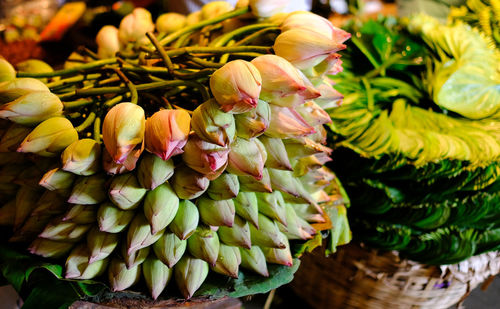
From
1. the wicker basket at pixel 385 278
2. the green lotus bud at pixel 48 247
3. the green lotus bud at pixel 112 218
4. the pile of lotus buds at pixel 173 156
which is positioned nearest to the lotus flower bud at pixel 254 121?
the pile of lotus buds at pixel 173 156

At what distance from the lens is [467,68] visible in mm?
1010

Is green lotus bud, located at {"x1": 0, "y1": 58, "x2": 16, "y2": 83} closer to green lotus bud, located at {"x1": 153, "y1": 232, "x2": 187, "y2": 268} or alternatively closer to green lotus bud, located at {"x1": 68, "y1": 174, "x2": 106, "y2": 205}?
green lotus bud, located at {"x1": 68, "y1": 174, "x2": 106, "y2": 205}

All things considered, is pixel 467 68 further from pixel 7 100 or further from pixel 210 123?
pixel 7 100

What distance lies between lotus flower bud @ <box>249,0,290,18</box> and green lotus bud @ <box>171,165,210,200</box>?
1.09ft

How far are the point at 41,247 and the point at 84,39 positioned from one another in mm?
1214

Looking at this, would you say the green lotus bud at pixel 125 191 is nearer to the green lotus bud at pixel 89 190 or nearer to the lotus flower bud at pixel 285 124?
the green lotus bud at pixel 89 190

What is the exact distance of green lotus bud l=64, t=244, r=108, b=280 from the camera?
60cm

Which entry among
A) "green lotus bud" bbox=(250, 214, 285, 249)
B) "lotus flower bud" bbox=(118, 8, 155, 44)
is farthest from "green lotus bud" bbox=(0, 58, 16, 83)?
"green lotus bud" bbox=(250, 214, 285, 249)

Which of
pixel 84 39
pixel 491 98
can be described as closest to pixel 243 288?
pixel 491 98

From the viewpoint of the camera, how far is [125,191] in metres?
0.55

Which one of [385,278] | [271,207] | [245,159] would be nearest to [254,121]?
[245,159]

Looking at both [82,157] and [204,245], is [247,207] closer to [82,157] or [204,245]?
[204,245]

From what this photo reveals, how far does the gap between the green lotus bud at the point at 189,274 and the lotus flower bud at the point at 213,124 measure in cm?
22

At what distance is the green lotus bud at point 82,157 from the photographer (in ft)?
1.78
